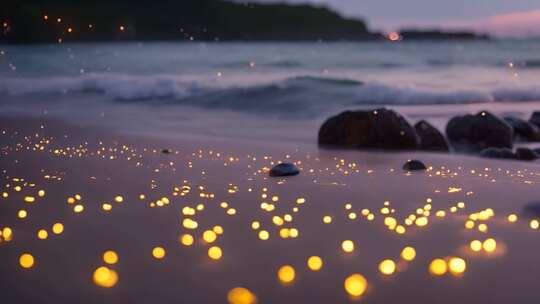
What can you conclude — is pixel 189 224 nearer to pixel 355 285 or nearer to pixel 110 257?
pixel 110 257

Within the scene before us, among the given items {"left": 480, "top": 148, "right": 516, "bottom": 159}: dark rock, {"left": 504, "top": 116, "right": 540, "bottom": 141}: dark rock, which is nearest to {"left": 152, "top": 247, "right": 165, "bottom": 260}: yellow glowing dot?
{"left": 480, "top": 148, "right": 516, "bottom": 159}: dark rock

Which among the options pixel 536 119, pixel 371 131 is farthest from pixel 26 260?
pixel 536 119

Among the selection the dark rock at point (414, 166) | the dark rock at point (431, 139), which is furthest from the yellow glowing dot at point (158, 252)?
the dark rock at point (431, 139)

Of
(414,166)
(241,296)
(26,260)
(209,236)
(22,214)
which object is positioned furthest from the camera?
(414,166)

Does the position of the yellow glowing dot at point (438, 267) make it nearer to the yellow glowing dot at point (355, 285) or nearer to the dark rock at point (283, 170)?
the yellow glowing dot at point (355, 285)

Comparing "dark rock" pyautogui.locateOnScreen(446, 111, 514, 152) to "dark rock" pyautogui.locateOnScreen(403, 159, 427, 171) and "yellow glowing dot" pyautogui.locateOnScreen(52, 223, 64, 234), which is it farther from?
"yellow glowing dot" pyautogui.locateOnScreen(52, 223, 64, 234)

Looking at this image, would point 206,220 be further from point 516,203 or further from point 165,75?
point 165,75
